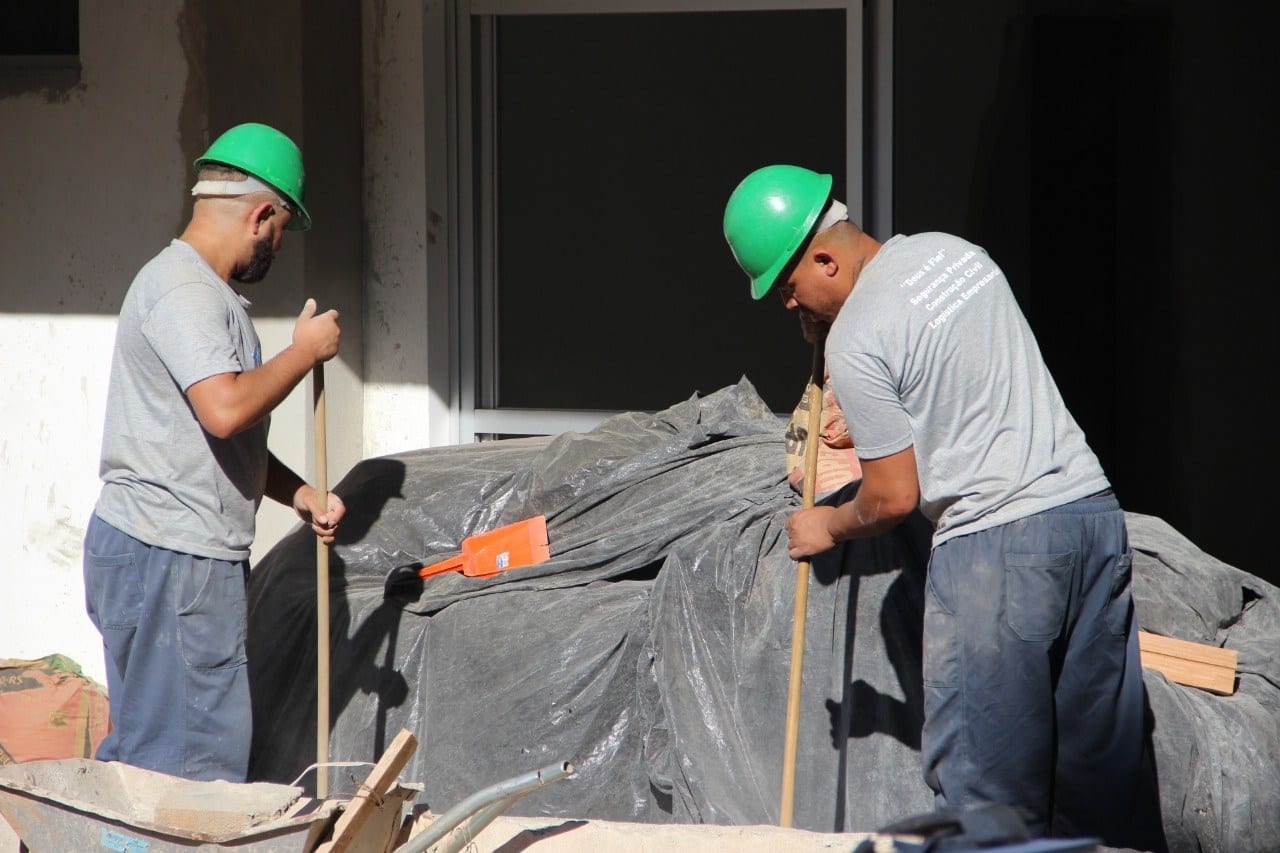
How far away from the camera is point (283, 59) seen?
4.52 m

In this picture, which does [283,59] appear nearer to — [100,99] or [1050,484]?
[100,99]

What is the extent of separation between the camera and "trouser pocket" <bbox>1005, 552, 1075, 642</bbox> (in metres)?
2.69

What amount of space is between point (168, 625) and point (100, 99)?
205cm

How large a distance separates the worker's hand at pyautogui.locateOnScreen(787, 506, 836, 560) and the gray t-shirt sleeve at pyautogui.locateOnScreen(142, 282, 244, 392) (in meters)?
1.37

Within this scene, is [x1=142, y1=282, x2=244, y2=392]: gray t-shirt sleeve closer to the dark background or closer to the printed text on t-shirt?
the printed text on t-shirt

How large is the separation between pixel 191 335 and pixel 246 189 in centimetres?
45

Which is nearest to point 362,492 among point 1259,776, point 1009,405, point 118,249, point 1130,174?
point 118,249

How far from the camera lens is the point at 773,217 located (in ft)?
9.43

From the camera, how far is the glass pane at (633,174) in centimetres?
524

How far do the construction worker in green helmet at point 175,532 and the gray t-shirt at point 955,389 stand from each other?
52.6 inches

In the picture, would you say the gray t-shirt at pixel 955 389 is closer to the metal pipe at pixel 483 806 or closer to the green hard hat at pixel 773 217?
the green hard hat at pixel 773 217

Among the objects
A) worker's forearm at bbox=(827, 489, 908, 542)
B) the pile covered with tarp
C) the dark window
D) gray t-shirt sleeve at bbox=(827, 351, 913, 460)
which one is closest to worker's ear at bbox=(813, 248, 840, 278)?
gray t-shirt sleeve at bbox=(827, 351, 913, 460)

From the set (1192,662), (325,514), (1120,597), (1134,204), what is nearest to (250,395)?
(325,514)

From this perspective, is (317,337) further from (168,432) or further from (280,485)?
(280,485)
